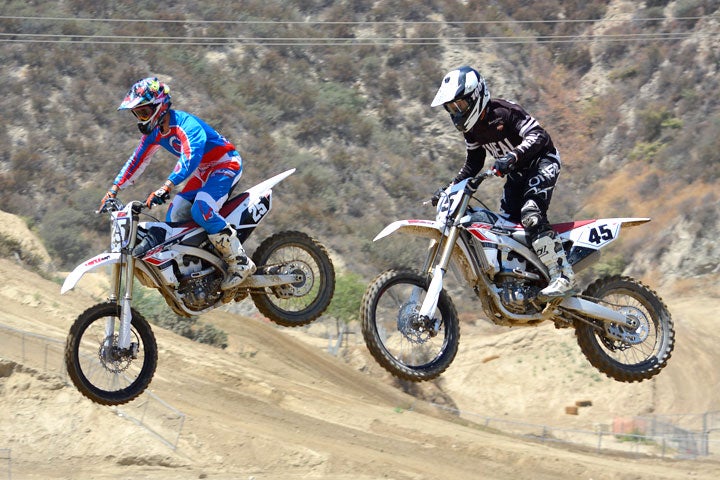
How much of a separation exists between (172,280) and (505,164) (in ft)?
13.6

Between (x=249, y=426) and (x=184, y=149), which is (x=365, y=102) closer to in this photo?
(x=249, y=426)

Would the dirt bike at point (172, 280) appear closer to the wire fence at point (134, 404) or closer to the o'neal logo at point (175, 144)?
the o'neal logo at point (175, 144)

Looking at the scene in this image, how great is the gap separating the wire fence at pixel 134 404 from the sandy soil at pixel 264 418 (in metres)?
0.03

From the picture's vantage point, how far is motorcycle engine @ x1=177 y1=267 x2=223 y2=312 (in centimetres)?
1166

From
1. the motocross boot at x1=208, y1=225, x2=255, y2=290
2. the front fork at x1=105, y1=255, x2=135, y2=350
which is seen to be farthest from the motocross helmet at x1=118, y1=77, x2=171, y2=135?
the front fork at x1=105, y1=255, x2=135, y2=350

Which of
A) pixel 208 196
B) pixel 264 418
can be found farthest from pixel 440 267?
pixel 264 418

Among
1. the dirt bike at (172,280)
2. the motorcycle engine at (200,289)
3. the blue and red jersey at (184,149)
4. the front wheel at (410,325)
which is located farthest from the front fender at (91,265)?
the front wheel at (410,325)

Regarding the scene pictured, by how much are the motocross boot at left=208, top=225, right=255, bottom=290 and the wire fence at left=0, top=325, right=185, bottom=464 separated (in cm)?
726

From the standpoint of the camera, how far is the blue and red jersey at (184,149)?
11.7 metres

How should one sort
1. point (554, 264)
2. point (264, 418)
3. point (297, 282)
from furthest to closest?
point (264, 418), point (297, 282), point (554, 264)

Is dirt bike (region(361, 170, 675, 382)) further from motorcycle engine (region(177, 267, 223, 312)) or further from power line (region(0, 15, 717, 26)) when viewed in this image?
Result: power line (region(0, 15, 717, 26))

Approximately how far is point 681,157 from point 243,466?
100 feet

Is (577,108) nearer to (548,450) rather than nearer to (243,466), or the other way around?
(548,450)

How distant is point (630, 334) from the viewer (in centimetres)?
1176
